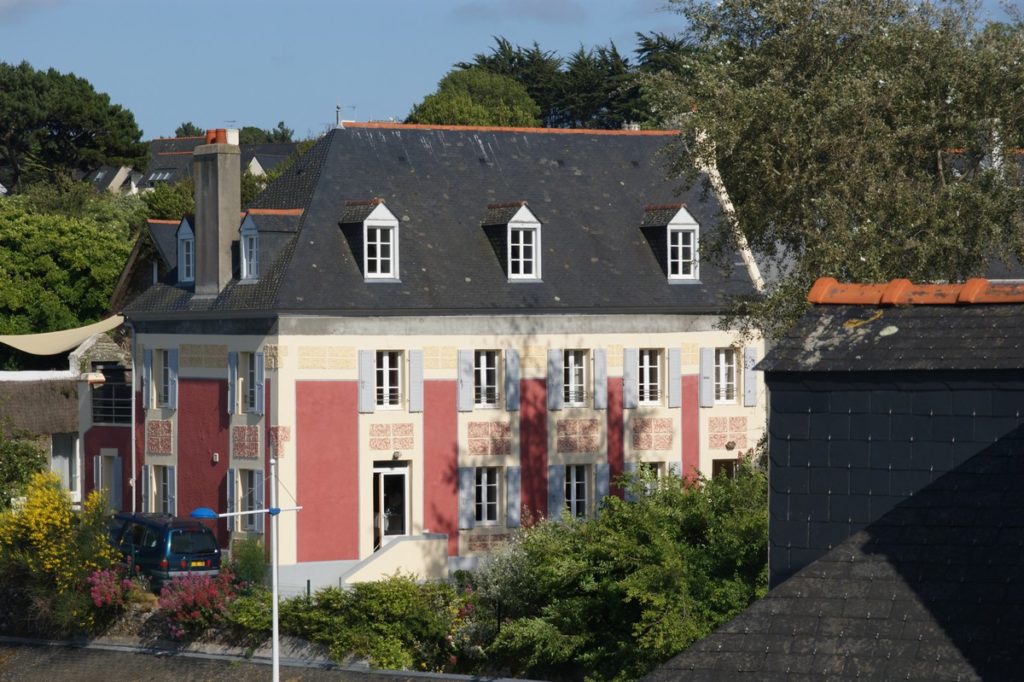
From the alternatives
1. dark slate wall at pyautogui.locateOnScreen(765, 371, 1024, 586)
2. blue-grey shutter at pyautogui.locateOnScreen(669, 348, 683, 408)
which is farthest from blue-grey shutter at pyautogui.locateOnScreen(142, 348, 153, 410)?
dark slate wall at pyautogui.locateOnScreen(765, 371, 1024, 586)

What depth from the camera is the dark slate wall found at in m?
15.1

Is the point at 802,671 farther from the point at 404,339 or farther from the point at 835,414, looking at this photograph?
the point at 404,339

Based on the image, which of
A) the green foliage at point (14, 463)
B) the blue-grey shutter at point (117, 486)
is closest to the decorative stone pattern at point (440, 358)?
the blue-grey shutter at point (117, 486)

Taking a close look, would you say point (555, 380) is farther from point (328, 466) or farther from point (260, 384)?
point (260, 384)

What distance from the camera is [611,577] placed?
27453 mm

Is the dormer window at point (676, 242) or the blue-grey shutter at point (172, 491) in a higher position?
the dormer window at point (676, 242)

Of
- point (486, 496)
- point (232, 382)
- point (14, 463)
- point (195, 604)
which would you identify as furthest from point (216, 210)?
point (195, 604)

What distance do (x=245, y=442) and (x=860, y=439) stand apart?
87.9 feet

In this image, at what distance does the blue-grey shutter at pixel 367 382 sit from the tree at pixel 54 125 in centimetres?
5832

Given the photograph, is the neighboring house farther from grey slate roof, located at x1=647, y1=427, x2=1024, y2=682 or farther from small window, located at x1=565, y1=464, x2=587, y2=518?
small window, located at x1=565, y1=464, x2=587, y2=518

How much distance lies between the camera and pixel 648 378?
4403 cm

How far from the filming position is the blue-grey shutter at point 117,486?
46156 millimetres

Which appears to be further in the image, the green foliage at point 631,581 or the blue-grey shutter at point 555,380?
the blue-grey shutter at point 555,380

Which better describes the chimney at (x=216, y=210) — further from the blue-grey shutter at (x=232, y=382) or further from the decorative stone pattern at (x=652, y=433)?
the decorative stone pattern at (x=652, y=433)
